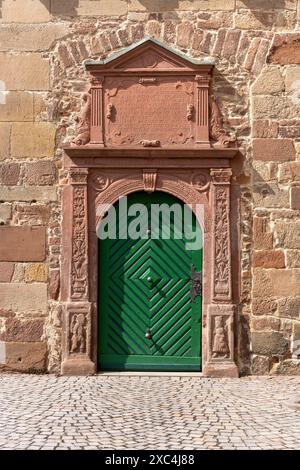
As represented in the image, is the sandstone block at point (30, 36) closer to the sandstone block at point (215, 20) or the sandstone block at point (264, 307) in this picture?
the sandstone block at point (215, 20)

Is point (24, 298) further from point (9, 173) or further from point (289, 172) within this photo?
point (289, 172)

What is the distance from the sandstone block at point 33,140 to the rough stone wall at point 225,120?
0.01 meters

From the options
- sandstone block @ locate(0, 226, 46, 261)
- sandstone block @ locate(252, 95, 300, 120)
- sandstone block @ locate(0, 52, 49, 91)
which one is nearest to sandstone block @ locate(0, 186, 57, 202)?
sandstone block @ locate(0, 226, 46, 261)

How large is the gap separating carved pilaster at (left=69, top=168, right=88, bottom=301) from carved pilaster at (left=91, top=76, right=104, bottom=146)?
0.40m

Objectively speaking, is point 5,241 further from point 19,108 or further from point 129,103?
point 129,103

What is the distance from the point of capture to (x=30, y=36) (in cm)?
769

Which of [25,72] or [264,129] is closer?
[264,129]

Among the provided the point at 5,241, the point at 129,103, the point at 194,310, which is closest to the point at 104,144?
the point at 129,103

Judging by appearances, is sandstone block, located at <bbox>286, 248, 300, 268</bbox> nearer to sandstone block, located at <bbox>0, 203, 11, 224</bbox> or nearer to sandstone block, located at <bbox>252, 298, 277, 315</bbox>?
sandstone block, located at <bbox>252, 298, 277, 315</bbox>

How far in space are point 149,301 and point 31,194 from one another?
5.69 ft

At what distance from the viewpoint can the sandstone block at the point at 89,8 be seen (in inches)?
301

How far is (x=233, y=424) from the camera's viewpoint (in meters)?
5.07

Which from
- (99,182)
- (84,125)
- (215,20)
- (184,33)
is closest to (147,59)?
(184,33)

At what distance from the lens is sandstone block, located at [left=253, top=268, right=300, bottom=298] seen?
7.38 meters
